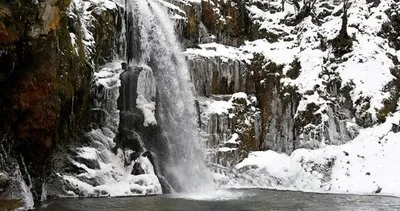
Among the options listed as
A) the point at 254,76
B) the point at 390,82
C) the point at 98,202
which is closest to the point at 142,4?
the point at 254,76

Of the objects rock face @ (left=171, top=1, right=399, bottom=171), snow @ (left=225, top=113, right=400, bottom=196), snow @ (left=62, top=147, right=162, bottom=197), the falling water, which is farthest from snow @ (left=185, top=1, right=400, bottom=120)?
snow @ (left=62, top=147, right=162, bottom=197)

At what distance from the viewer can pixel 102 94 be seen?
17.4 m

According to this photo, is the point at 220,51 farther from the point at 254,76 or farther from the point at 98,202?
the point at 98,202

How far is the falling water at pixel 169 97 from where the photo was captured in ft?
61.2

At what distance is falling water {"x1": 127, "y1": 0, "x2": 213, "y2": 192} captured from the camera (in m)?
18.7

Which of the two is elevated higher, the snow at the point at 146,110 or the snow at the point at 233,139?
the snow at the point at 146,110

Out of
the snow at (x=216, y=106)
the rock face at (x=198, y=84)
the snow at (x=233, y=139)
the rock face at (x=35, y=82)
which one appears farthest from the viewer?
the snow at (x=216, y=106)

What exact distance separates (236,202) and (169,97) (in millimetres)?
6898

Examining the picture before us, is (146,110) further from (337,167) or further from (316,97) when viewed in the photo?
(316,97)

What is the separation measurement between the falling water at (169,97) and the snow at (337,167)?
7.73 ft

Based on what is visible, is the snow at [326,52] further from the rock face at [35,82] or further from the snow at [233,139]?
the rock face at [35,82]

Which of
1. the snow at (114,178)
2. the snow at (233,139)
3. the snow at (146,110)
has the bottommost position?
the snow at (114,178)

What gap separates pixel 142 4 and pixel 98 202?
10105 mm

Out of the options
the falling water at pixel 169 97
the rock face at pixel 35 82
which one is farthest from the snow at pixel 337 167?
the rock face at pixel 35 82
